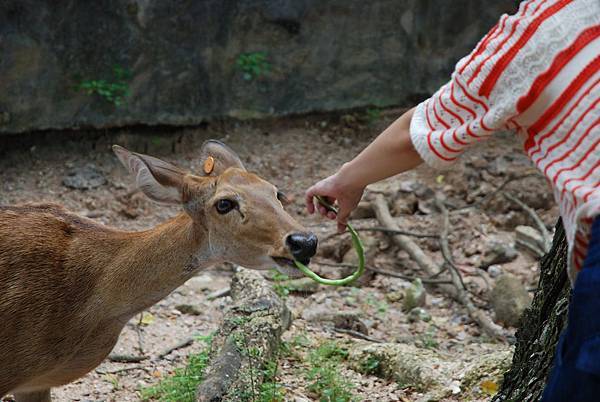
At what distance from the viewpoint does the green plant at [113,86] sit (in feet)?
26.6

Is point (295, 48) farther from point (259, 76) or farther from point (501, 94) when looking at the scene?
point (501, 94)

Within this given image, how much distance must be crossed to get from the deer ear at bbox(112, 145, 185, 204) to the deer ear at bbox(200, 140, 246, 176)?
5.7 inches

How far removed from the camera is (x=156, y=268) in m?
4.19

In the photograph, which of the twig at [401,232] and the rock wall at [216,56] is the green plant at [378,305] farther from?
the rock wall at [216,56]

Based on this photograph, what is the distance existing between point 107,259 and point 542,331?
1.94 metres

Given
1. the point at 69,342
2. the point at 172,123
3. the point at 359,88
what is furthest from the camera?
the point at 359,88

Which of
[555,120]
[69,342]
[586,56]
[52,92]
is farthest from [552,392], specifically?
[52,92]

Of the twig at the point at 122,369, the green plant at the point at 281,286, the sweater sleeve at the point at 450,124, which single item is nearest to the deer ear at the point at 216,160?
the green plant at the point at 281,286

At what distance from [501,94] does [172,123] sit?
655 centimetres

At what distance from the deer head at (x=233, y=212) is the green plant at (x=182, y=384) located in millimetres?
860

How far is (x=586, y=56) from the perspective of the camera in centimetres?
220

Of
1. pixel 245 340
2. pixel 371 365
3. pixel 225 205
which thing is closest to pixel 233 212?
pixel 225 205

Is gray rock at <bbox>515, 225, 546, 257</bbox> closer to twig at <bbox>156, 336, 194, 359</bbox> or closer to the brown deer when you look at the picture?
twig at <bbox>156, 336, 194, 359</bbox>

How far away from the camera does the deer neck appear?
4184 mm
